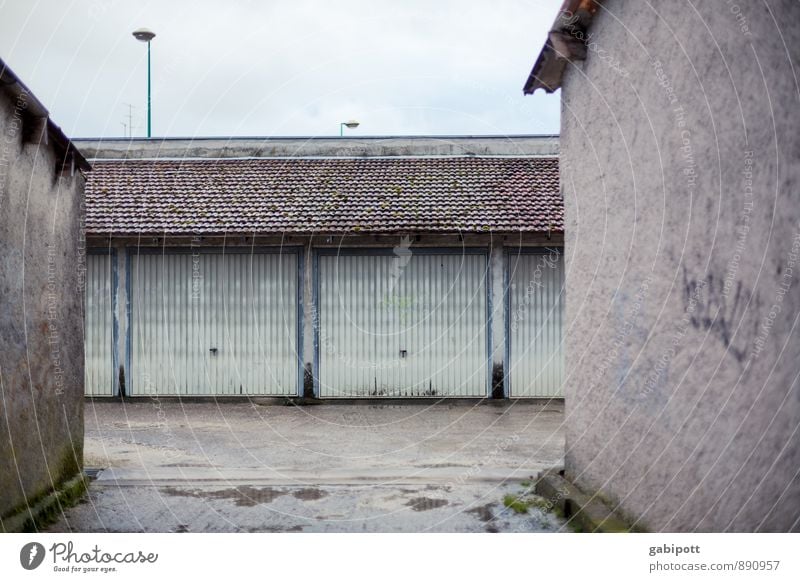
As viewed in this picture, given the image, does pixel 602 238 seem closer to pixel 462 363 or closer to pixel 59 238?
pixel 59 238

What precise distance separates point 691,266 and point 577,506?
6.54 ft

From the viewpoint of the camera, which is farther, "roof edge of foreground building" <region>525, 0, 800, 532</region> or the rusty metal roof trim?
the rusty metal roof trim

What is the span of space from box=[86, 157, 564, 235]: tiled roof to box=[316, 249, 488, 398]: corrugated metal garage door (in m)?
0.91

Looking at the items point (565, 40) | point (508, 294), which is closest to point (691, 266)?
point (565, 40)

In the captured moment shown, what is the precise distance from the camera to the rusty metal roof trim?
16.3 feet

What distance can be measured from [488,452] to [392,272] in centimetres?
459

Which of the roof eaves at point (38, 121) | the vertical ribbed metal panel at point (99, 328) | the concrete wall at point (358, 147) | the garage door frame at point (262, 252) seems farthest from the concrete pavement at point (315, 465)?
the concrete wall at point (358, 147)

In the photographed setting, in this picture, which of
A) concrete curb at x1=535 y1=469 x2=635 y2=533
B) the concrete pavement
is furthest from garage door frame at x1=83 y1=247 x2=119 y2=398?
concrete curb at x1=535 y1=469 x2=635 y2=533

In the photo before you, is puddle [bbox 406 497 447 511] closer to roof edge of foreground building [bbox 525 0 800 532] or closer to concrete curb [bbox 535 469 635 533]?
concrete curb [bbox 535 469 635 533]

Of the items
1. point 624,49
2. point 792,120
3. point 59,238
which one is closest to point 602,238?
point 624,49

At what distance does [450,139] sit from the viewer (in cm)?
1380

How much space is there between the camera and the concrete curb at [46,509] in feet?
14.4

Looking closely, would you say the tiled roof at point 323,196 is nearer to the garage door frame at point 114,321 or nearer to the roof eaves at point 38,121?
the garage door frame at point 114,321

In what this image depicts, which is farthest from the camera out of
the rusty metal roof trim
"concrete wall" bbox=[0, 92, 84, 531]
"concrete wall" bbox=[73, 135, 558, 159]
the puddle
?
"concrete wall" bbox=[73, 135, 558, 159]
